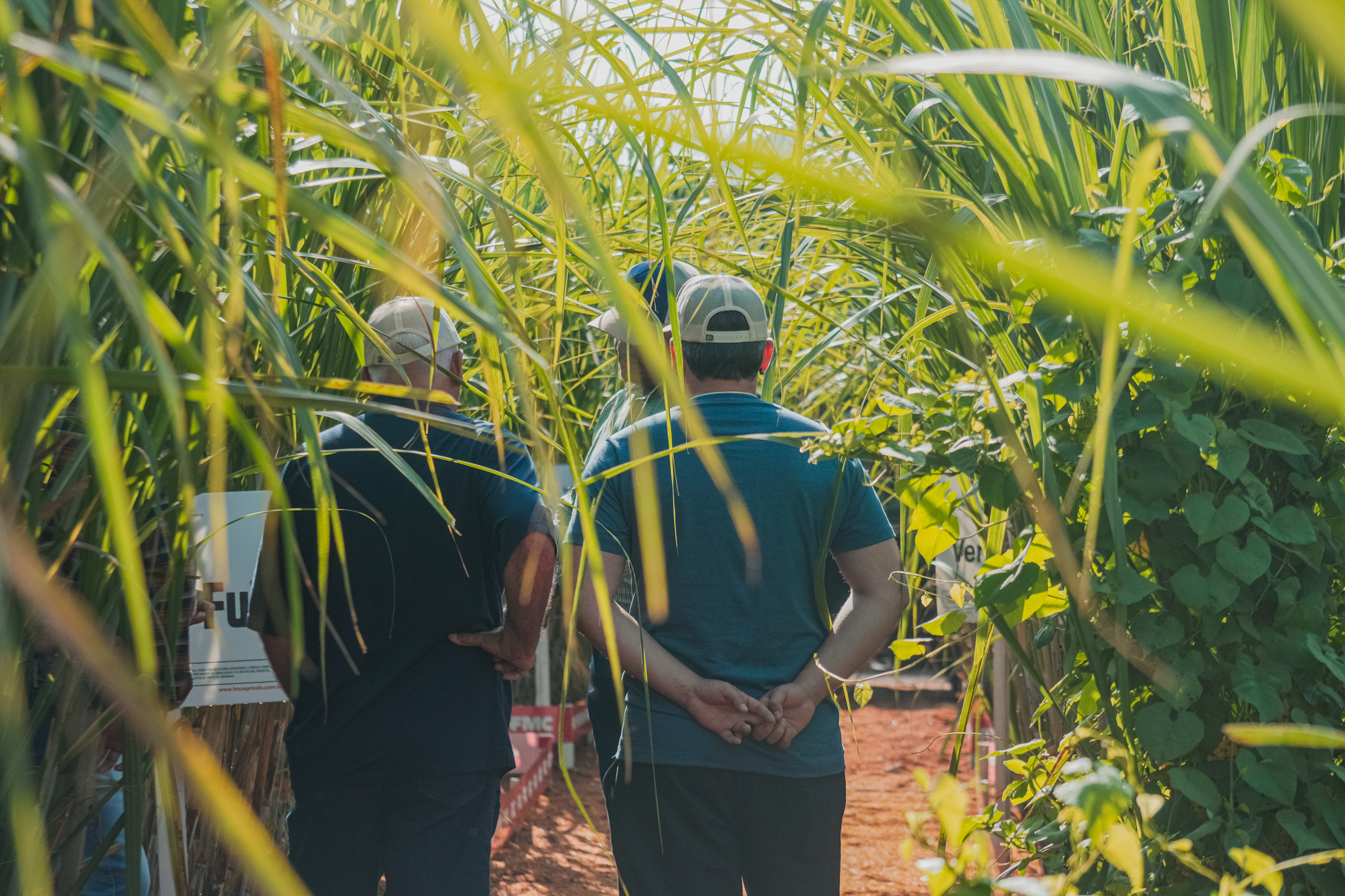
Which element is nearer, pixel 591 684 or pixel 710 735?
pixel 710 735

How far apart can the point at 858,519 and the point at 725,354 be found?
0.37 meters

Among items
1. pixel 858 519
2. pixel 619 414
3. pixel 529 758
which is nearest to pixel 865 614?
pixel 858 519

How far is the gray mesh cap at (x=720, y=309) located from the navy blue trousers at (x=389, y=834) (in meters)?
0.93

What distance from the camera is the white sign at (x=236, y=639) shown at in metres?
1.61

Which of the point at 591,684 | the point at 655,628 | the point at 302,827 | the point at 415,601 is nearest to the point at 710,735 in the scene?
the point at 655,628

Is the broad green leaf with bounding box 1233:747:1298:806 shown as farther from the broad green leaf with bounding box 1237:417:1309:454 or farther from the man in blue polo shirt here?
the man in blue polo shirt

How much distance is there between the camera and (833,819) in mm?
1863

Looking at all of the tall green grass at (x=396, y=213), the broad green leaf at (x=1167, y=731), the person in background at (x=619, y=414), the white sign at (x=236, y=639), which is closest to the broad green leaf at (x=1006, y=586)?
the tall green grass at (x=396, y=213)

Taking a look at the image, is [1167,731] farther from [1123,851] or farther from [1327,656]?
[1123,851]

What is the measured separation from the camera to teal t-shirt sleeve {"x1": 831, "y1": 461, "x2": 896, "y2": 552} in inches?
73.5

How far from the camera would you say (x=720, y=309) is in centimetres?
187

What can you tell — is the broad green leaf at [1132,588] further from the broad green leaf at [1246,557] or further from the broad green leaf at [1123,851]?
the broad green leaf at [1123,851]

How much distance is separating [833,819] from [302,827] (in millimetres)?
973

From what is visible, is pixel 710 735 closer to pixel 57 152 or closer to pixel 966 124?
pixel 966 124
